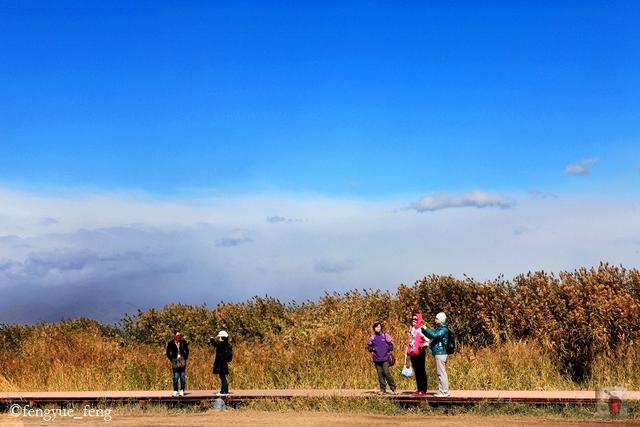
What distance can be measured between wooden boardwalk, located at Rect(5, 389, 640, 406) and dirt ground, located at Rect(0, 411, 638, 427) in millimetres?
1179

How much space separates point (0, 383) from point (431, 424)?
54.4ft

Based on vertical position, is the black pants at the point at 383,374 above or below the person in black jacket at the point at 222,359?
below

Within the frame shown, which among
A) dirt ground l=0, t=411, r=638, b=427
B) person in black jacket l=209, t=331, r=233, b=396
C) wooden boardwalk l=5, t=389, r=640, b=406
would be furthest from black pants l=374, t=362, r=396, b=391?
person in black jacket l=209, t=331, r=233, b=396

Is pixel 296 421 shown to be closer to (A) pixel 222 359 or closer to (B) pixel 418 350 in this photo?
(B) pixel 418 350

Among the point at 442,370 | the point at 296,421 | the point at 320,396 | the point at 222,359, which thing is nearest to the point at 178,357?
the point at 222,359

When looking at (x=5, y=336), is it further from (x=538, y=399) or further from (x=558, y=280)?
(x=538, y=399)

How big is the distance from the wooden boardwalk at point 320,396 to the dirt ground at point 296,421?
1.18m

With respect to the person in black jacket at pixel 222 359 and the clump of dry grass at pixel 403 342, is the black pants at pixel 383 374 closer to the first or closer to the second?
the clump of dry grass at pixel 403 342

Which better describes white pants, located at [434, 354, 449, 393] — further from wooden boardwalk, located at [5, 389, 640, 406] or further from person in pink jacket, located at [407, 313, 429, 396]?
person in pink jacket, located at [407, 313, 429, 396]

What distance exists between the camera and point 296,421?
18.9 metres

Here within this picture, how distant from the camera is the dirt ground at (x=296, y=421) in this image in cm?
1812

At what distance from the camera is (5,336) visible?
3803 cm

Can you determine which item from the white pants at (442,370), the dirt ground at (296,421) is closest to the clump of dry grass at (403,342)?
the white pants at (442,370)

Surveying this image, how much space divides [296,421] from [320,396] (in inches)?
113
